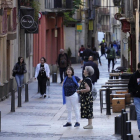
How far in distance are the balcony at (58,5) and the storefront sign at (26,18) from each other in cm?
864

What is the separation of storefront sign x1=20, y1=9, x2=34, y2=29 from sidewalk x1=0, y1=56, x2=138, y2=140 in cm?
600

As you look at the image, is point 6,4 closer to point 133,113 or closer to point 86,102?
point 133,113

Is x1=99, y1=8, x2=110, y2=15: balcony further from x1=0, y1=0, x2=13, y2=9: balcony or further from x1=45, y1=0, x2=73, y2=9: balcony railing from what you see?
x1=0, y1=0, x2=13, y2=9: balcony

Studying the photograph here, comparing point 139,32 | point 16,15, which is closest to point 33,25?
point 16,15

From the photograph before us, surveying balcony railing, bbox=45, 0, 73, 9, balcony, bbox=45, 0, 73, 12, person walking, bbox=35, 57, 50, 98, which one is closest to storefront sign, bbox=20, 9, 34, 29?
person walking, bbox=35, 57, 50, 98

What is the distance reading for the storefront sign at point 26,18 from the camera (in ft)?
86.5

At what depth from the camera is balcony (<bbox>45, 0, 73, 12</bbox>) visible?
35.5 metres

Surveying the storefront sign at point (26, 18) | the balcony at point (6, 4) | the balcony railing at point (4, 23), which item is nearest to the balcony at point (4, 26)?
the balcony railing at point (4, 23)

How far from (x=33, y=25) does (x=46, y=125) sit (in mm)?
12312

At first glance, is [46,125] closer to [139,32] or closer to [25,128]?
[25,128]

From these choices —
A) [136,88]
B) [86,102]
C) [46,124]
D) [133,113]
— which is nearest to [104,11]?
[133,113]

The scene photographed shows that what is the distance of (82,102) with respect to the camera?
46.9 ft

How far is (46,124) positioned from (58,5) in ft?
72.5

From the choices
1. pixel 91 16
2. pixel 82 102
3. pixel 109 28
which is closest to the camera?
pixel 82 102
